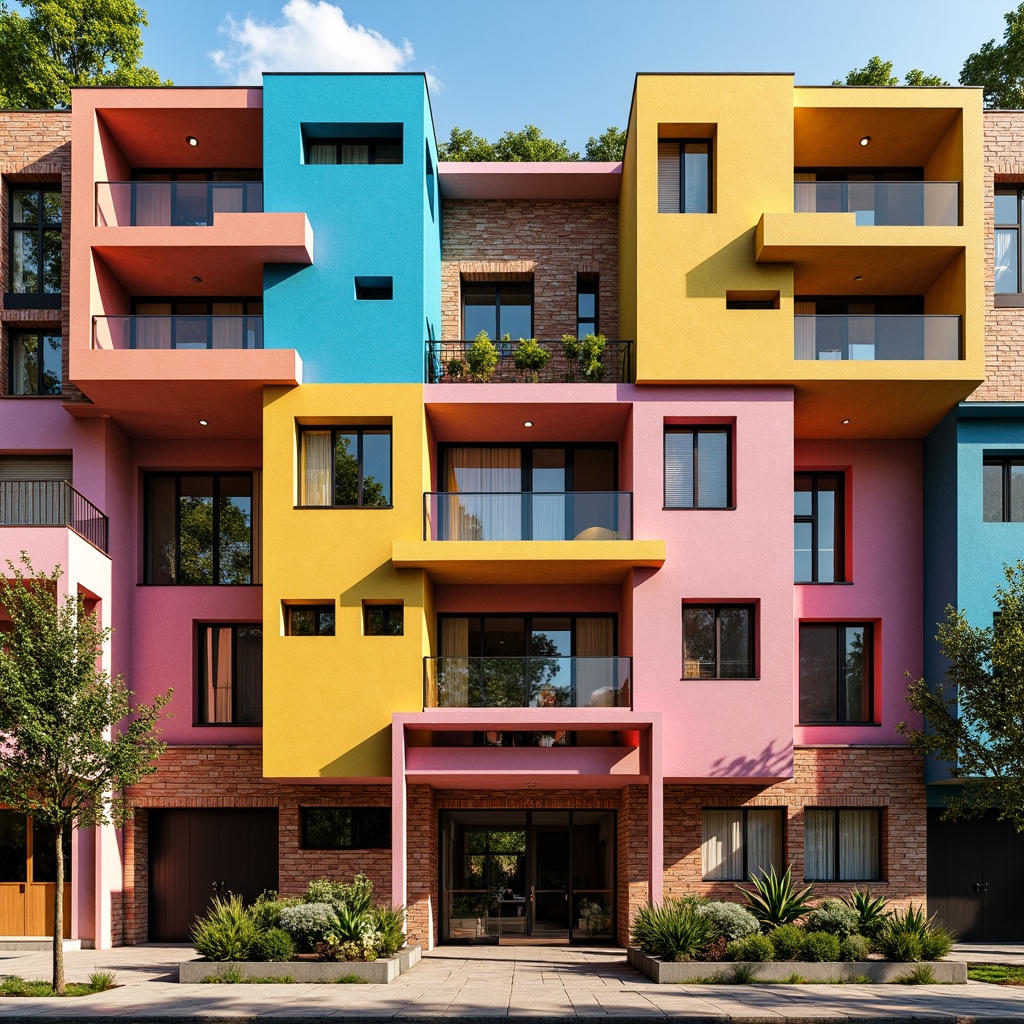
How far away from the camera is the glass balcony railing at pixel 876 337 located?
20.3m

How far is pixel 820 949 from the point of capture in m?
15.9

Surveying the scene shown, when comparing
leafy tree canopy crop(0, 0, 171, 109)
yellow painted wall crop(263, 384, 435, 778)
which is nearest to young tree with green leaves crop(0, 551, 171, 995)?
yellow painted wall crop(263, 384, 435, 778)

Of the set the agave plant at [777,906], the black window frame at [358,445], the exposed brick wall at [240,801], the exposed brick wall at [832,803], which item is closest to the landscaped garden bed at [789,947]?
the agave plant at [777,906]

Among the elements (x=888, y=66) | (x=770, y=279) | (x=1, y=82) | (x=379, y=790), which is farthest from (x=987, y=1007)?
(x=1, y=82)

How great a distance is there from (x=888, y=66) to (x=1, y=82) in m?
25.2

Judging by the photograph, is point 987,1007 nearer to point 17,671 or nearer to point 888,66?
point 17,671

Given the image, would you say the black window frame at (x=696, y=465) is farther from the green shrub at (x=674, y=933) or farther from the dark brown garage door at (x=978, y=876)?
the dark brown garage door at (x=978, y=876)

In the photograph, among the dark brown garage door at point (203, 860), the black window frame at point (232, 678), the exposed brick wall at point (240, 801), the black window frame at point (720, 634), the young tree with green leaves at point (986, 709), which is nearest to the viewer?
the young tree with green leaves at point (986, 709)

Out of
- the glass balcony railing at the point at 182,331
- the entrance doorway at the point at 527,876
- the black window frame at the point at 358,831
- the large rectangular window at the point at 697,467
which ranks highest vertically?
the glass balcony railing at the point at 182,331

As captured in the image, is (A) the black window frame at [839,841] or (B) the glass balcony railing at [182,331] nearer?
(B) the glass balcony railing at [182,331]

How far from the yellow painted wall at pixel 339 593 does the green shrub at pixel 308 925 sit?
316cm

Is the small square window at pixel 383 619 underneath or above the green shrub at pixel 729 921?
above

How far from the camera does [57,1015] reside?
516 inches

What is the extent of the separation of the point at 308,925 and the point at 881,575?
13177mm
